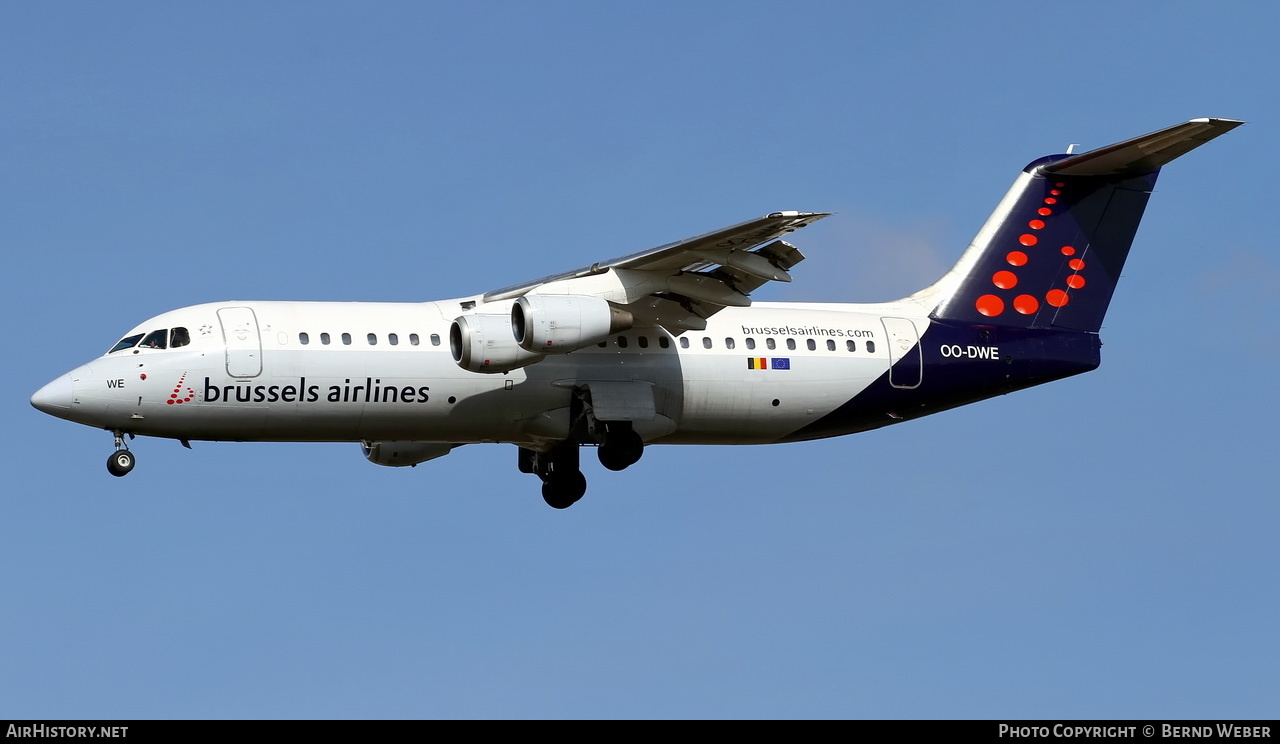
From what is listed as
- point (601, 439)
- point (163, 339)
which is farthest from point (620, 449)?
point (163, 339)

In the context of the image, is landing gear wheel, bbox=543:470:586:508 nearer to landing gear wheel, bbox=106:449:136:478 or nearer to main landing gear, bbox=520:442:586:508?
main landing gear, bbox=520:442:586:508

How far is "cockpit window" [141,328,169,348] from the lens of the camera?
2244 cm

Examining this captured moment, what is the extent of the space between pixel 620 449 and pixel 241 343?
176 inches

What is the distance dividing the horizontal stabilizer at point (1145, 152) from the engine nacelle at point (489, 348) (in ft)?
26.5

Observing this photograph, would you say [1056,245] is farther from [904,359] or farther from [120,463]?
[120,463]

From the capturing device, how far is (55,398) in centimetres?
2208

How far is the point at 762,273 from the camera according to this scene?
74.0ft

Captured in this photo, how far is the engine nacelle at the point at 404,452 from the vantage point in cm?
2539

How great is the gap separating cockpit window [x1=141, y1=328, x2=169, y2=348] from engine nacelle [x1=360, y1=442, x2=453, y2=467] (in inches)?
143
